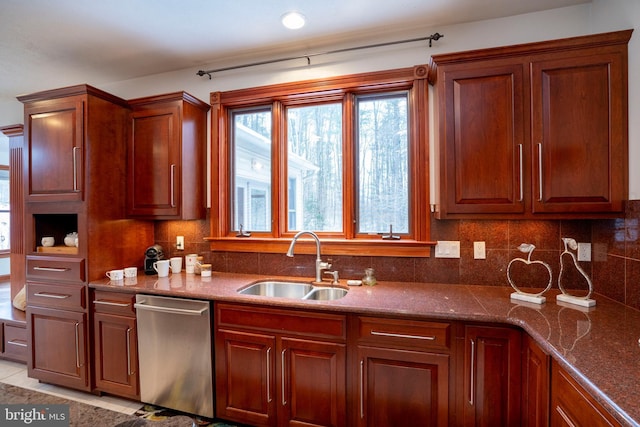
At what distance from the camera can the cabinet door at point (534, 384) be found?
124cm

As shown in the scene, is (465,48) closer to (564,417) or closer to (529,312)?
(529,312)

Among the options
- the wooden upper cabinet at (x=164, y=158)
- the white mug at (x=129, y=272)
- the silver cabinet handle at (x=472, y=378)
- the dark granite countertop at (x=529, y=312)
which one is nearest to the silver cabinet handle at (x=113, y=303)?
the dark granite countertop at (x=529, y=312)

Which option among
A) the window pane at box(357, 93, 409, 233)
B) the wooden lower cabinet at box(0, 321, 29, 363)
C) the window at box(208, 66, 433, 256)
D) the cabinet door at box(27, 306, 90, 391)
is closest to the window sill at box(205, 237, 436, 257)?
the window at box(208, 66, 433, 256)

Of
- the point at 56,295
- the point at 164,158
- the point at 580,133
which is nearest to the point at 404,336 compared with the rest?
the point at 580,133

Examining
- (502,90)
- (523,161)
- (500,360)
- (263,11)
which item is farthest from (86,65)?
(500,360)

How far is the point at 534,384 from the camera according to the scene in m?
1.34

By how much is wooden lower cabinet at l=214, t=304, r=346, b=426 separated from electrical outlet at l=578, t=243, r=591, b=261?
1.59 meters

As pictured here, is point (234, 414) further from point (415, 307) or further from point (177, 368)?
point (415, 307)

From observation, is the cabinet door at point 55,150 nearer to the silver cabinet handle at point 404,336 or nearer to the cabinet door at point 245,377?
the cabinet door at point 245,377

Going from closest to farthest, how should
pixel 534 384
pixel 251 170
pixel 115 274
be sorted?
pixel 534 384, pixel 115 274, pixel 251 170

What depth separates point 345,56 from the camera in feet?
7.54

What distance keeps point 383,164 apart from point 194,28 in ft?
5.54

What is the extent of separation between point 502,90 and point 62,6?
276 centimetres

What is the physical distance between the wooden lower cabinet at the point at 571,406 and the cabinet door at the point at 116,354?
241 centimetres
